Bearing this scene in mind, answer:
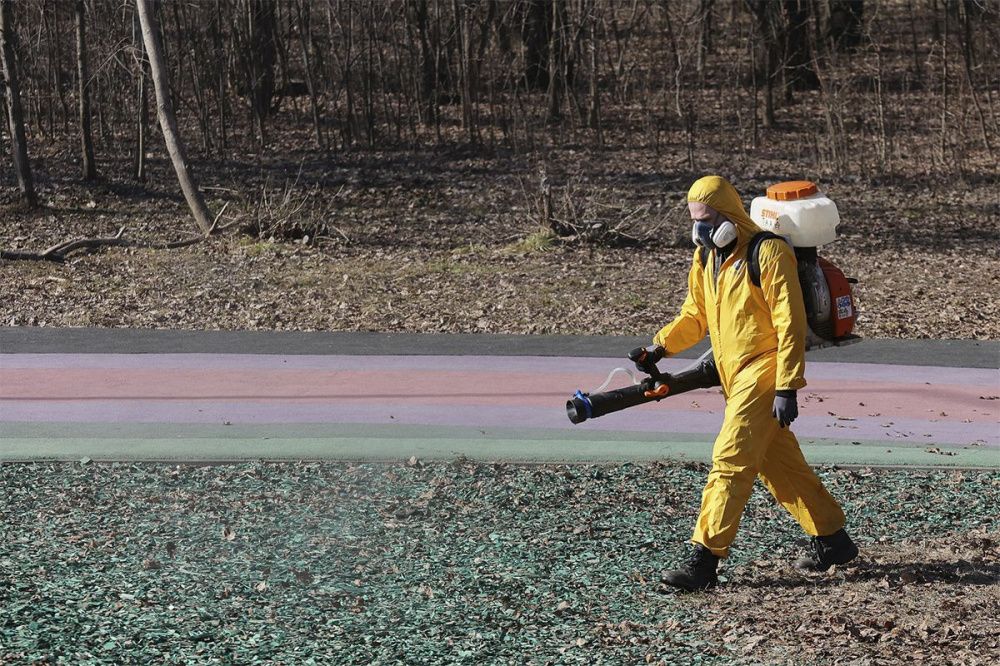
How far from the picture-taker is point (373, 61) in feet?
70.5

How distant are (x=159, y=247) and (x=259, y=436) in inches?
318

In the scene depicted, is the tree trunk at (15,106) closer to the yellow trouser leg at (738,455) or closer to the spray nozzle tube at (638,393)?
the spray nozzle tube at (638,393)

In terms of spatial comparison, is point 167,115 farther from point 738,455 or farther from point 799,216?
point 738,455

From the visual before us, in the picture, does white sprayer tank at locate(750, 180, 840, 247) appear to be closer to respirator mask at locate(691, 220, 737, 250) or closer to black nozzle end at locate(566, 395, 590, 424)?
respirator mask at locate(691, 220, 737, 250)

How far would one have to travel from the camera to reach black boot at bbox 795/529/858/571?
17.3ft

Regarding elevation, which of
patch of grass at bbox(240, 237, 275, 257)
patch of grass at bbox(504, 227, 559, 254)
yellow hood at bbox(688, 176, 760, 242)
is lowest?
patch of grass at bbox(504, 227, 559, 254)

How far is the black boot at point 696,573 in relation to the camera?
5.02m

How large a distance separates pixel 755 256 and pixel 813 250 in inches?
12.7

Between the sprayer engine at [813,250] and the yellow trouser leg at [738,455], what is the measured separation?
12.1 inches

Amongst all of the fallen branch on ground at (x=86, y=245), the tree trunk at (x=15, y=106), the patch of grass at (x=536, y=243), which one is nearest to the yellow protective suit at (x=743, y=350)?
the patch of grass at (x=536, y=243)

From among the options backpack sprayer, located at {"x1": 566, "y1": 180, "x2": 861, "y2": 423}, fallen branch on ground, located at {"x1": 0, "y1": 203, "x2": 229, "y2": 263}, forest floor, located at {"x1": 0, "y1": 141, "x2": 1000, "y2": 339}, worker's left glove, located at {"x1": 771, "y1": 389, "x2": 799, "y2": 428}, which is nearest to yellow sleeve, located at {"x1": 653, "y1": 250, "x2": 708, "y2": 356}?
backpack sprayer, located at {"x1": 566, "y1": 180, "x2": 861, "y2": 423}

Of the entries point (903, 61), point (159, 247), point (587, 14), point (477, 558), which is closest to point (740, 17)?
point (903, 61)

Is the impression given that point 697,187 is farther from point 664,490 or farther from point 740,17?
point 740,17

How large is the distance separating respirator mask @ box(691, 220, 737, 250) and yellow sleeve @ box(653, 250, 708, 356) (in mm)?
317
